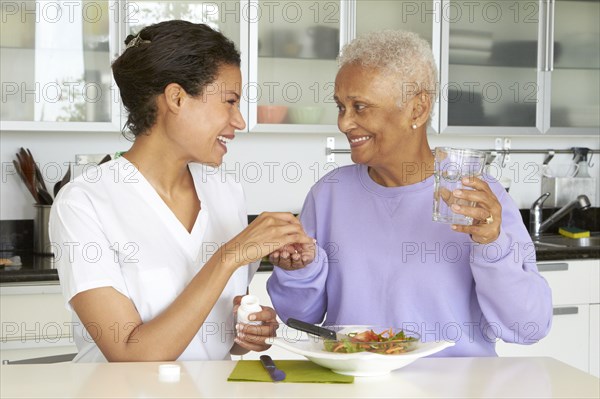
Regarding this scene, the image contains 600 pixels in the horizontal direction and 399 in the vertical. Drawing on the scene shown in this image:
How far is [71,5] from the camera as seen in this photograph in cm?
348

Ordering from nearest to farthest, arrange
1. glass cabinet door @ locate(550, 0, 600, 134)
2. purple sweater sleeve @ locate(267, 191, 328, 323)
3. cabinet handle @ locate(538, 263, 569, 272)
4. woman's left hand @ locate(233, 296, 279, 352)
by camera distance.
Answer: woman's left hand @ locate(233, 296, 279, 352) < purple sweater sleeve @ locate(267, 191, 328, 323) < cabinet handle @ locate(538, 263, 569, 272) < glass cabinet door @ locate(550, 0, 600, 134)

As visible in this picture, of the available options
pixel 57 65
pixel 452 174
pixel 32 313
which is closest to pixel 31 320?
pixel 32 313

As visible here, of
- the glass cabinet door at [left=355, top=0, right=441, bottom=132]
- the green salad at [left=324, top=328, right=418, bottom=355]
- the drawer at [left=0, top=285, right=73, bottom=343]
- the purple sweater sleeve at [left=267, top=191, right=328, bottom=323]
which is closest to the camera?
the green salad at [left=324, top=328, right=418, bottom=355]

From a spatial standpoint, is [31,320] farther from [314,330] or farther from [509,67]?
[509,67]

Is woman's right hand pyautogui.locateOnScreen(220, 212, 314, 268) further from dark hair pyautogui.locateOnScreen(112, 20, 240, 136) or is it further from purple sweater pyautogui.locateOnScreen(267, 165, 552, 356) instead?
dark hair pyautogui.locateOnScreen(112, 20, 240, 136)

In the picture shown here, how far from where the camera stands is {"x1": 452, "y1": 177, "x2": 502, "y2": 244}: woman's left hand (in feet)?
5.93

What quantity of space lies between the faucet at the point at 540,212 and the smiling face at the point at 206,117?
8.39ft

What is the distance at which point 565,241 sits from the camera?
13.5 feet

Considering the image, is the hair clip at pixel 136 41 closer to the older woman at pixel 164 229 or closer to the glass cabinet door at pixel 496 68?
the older woman at pixel 164 229

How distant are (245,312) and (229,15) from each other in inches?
79.2

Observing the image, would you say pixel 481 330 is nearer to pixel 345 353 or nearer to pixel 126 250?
pixel 345 353

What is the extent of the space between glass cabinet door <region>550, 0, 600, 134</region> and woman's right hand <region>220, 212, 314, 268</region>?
8.17ft

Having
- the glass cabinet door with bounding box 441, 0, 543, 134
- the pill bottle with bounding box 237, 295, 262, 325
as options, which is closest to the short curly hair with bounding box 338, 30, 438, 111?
the pill bottle with bounding box 237, 295, 262, 325

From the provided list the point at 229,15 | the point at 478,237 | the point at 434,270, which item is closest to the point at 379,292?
the point at 434,270
